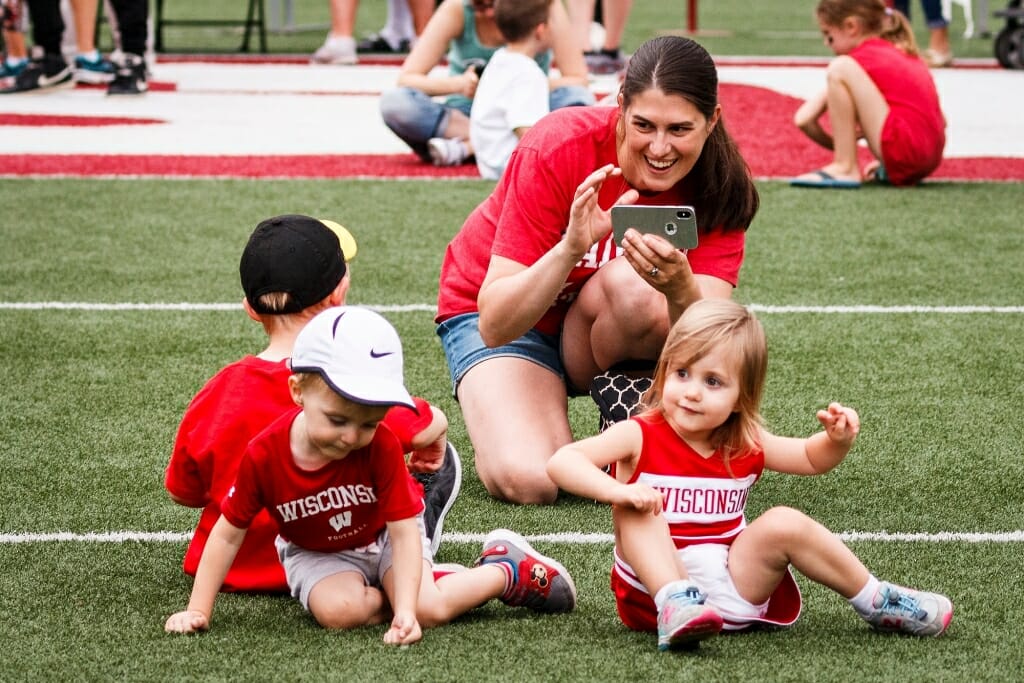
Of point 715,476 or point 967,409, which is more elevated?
point 715,476

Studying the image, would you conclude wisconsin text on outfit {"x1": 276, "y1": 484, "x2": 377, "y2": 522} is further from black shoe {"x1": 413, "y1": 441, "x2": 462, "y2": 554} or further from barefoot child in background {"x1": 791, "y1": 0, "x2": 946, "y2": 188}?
barefoot child in background {"x1": 791, "y1": 0, "x2": 946, "y2": 188}

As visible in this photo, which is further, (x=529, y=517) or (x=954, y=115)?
(x=954, y=115)

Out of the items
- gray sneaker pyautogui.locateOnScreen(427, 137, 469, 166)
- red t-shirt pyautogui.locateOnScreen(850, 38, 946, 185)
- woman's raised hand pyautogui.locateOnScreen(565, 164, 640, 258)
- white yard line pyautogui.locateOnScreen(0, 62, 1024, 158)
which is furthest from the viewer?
white yard line pyautogui.locateOnScreen(0, 62, 1024, 158)

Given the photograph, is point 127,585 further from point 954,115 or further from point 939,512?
point 954,115

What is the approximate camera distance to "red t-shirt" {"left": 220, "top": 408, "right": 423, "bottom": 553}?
282 cm

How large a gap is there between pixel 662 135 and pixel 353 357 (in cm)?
104

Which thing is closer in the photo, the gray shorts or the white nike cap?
the white nike cap

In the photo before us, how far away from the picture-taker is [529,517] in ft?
11.9

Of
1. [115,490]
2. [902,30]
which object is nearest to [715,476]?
[115,490]

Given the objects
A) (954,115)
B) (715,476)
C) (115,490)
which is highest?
(715,476)

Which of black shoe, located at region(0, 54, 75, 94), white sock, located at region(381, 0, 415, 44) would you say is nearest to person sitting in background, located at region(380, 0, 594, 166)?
black shoe, located at region(0, 54, 75, 94)

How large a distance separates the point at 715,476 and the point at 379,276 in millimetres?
3249

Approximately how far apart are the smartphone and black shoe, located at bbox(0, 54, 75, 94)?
8376 millimetres

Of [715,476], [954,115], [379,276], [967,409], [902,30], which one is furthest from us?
[954,115]
